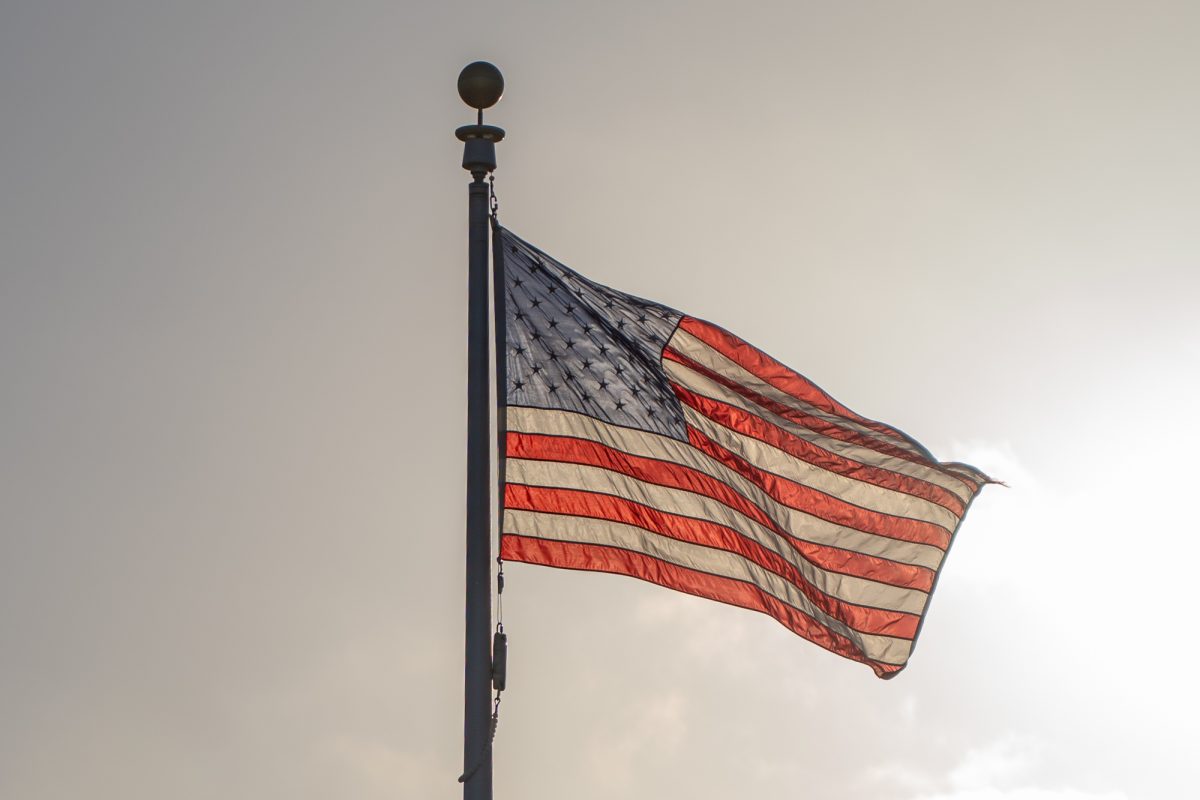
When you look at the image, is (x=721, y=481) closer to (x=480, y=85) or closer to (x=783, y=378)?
(x=783, y=378)

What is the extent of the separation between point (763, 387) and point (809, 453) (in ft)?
2.41

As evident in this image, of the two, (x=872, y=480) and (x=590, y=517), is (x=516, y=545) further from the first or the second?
(x=872, y=480)

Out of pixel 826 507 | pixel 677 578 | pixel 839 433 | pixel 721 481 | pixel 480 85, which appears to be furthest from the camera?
pixel 839 433

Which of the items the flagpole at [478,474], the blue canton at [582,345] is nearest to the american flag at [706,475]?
the blue canton at [582,345]

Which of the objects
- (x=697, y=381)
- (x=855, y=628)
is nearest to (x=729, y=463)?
(x=697, y=381)

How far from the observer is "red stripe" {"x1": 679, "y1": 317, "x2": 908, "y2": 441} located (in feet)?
52.9

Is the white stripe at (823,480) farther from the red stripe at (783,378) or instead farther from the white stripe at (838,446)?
the red stripe at (783,378)

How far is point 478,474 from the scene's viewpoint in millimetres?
12805

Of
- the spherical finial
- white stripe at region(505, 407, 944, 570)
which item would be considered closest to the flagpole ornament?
the spherical finial

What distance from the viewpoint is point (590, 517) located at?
14945 mm

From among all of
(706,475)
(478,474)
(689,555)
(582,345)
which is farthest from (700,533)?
(478,474)

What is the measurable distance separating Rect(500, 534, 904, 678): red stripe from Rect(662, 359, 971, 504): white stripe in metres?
1.57

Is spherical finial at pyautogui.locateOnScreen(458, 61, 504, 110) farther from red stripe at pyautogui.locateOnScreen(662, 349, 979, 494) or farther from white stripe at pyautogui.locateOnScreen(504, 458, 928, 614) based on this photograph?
red stripe at pyautogui.locateOnScreen(662, 349, 979, 494)

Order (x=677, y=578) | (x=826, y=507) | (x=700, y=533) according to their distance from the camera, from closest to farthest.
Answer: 1. (x=677, y=578)
2. (x=700, y=533)
3. (x=826, y=507)
